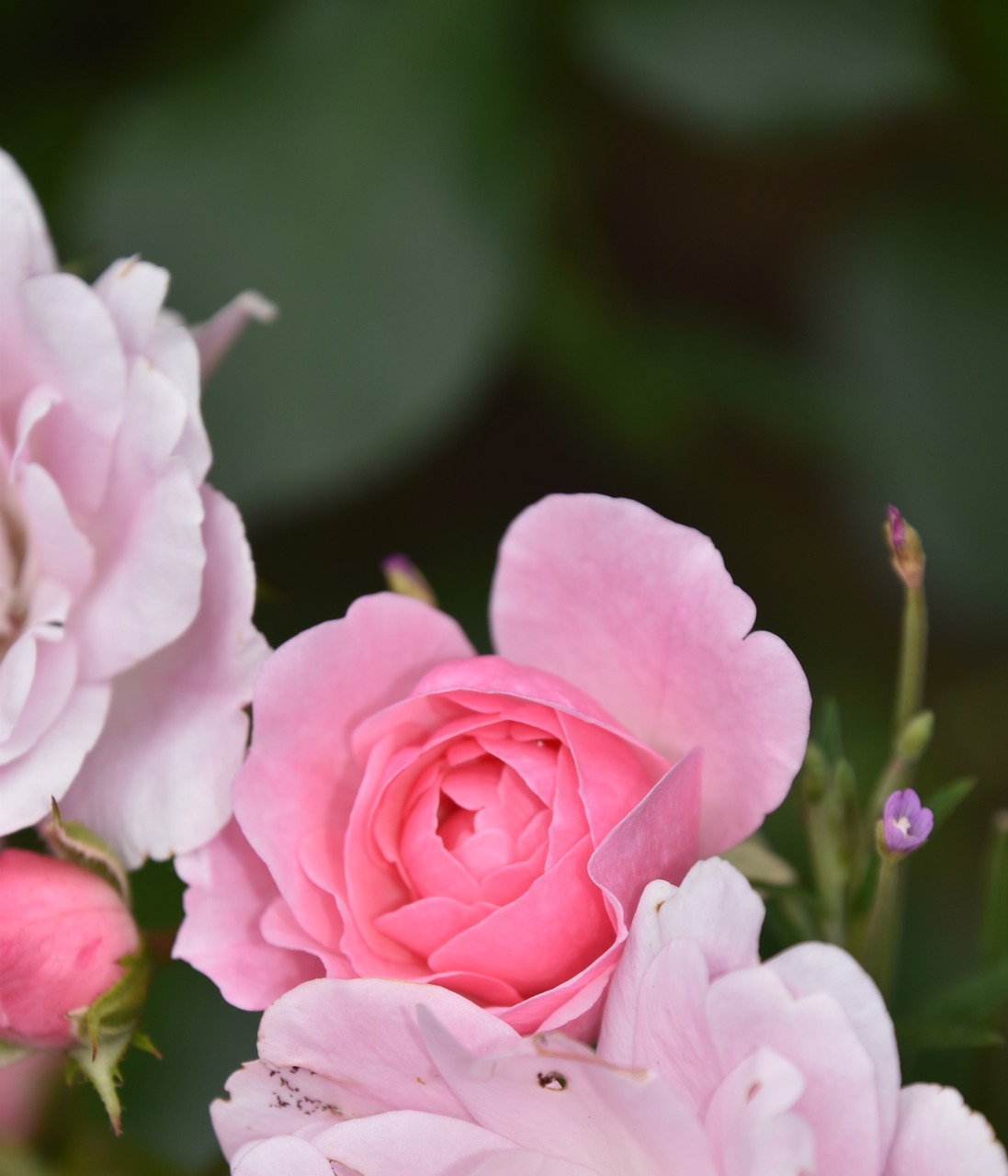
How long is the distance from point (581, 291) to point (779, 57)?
0.88 feet

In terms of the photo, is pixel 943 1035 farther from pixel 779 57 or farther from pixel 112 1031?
pixel 779 57

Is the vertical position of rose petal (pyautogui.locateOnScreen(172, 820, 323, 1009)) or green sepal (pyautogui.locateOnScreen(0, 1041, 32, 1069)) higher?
rose petal (pyautogui.locateOnScreen(172, 820, 323, 1009))

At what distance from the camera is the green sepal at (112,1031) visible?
44 cm

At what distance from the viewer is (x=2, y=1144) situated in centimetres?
65

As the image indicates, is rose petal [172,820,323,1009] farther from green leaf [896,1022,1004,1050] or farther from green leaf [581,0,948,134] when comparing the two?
green leaf [581,0,948,134]

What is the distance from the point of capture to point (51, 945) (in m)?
0.44

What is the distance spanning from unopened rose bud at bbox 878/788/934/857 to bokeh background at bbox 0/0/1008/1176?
0.32m

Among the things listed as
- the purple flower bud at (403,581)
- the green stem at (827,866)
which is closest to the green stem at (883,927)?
the green stem at (827,866)

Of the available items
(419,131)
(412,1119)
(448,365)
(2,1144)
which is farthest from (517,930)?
(419,131)

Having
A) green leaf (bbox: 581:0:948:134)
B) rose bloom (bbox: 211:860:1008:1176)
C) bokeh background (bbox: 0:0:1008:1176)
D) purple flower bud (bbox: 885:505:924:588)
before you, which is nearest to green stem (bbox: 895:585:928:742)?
purple flower bud (bbox: 885:505:924:588)

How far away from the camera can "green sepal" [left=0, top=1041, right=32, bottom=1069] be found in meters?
0.45

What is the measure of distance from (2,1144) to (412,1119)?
1.11 feet

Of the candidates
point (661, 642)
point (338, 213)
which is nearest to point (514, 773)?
point (661, 642)

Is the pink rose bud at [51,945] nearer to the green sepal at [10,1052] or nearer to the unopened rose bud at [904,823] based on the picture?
the green sepal at [10,1052]
